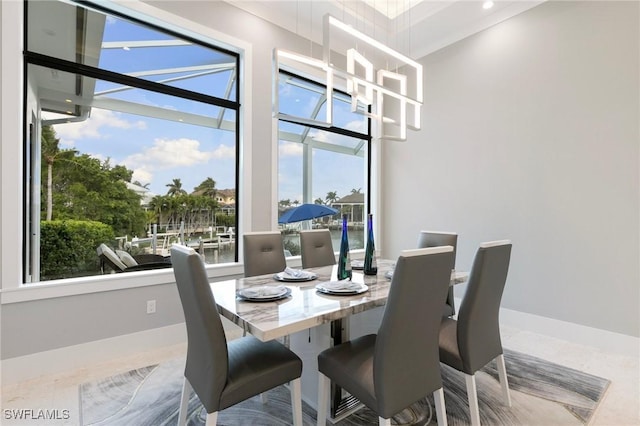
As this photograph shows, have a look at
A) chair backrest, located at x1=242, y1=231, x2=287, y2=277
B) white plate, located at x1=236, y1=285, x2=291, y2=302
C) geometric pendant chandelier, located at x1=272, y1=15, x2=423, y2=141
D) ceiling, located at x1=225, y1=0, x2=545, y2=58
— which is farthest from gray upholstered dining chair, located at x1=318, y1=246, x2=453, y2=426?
ceiling, located at x1=225, y1=0, x2=545, y2=58

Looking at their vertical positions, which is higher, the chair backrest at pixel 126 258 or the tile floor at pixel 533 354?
the chair backrest at pixel 126 258

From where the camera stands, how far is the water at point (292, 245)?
336 centimetres

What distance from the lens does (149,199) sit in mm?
2971

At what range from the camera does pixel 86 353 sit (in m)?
2.49

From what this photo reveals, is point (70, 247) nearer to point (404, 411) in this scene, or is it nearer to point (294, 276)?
point (294, 276)

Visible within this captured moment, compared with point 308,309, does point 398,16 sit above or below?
above

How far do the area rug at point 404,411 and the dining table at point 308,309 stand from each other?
289 millimetres

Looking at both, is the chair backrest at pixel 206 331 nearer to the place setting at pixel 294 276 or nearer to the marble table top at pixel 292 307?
the marble table top at pixel 292 307

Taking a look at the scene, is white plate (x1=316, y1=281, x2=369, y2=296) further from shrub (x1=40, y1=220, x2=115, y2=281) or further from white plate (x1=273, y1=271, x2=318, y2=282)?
shrub (x1=40, y1=220, x2=115, y2=281)

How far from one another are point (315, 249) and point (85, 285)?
6.25ft

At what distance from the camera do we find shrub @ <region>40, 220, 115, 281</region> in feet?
8.14

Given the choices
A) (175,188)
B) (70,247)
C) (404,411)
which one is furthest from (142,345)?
(404,411)

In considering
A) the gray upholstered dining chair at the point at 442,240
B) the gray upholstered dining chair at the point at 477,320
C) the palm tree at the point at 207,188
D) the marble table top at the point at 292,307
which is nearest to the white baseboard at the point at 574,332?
the gray upholstered dining chair at the point at 442,240

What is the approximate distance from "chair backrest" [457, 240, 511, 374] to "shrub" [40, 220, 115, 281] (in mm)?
2890
